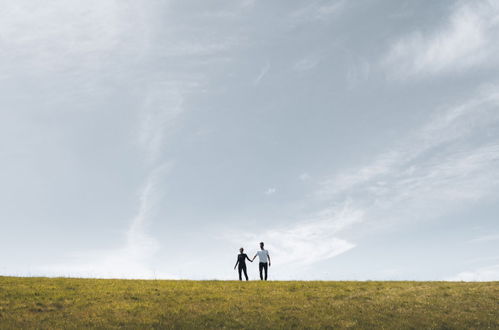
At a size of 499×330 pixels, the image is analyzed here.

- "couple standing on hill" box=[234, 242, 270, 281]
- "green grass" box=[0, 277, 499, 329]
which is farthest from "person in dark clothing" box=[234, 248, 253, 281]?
"green grass" box=[0, 277, 499, 329]

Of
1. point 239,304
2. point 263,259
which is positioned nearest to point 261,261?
point 263,259

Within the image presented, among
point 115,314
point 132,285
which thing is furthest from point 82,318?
point 132,285

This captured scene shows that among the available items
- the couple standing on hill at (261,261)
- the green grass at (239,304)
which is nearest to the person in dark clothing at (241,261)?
the couple standing on hill at (261,261)

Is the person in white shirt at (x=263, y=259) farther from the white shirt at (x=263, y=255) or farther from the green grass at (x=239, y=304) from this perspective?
the green grass at (x=239, y=304)

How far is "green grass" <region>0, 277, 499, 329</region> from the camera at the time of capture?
20.0m

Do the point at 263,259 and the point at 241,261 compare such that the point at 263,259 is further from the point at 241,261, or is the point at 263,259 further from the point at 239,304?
the point at 239,304

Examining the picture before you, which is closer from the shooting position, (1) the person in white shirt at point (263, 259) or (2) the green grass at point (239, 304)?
(2) the green grass at point (239, 304)

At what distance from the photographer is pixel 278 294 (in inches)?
992

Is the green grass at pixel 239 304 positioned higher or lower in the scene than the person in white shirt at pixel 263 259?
lower

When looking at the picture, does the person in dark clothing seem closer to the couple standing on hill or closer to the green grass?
the couple standing on hill

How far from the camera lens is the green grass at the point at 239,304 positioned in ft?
65.5

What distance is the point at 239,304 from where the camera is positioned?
22688mm

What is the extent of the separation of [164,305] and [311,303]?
7910mm

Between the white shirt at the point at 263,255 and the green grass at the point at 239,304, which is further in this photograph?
the white shirt at the point at 263,255
